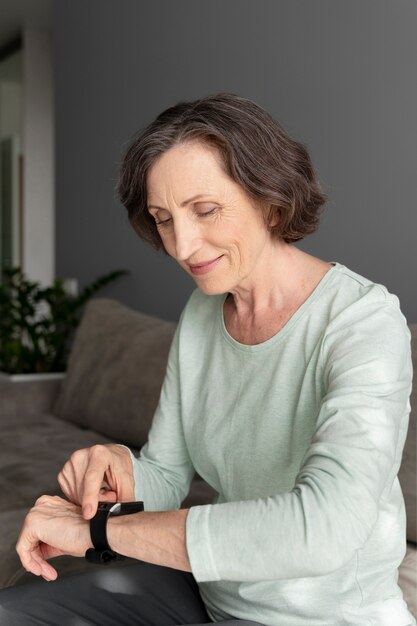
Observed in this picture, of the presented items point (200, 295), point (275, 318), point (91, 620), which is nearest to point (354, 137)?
point (200, 295)

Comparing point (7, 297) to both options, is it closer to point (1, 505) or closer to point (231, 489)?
point (1, 505)

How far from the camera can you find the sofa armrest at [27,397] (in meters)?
3.38

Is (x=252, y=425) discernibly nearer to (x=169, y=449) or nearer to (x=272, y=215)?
(x=169, y=449)

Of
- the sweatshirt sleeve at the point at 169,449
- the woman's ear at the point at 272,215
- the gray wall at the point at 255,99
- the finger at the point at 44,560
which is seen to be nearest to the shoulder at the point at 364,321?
the woman's ear at the point at 272,215

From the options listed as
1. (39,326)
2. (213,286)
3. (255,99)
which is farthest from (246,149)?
(39,326)

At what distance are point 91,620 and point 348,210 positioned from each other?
1.41 meters

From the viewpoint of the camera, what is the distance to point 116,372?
2824mm

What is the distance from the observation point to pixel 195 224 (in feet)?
4.19

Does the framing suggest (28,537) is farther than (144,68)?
No

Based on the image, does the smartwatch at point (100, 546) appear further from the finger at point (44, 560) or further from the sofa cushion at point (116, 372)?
the sofa cushion at point (116, 372)

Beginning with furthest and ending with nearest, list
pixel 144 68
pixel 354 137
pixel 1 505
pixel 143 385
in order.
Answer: pixel 144 68
pixel 143 385
pixel 354 137
pixel 1 505

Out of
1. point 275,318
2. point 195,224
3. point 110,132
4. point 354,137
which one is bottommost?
point 275,318

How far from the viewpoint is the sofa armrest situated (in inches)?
133

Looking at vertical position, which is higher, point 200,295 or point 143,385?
point 200,295
